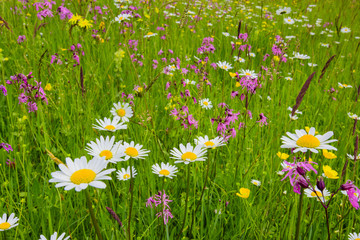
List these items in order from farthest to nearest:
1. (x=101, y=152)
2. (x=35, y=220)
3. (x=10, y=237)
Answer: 1. (x=35, y=220)
2. (x=10, y=237)
3. (x=101, y=152)

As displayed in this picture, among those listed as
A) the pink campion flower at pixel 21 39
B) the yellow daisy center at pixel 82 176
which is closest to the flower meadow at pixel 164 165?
the yellow daisy center at pixel 82 176

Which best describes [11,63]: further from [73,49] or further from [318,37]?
[318,37]

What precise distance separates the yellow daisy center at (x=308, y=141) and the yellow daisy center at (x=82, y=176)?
0.70m

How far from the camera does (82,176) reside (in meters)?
0.76

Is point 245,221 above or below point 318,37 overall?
below

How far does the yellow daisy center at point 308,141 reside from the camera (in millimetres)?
998

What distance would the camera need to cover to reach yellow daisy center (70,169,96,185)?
753 millimetres

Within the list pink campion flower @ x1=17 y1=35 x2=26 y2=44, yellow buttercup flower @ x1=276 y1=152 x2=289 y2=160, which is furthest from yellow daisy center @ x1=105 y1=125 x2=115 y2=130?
pink campion flower @ x1=17 y1=35 x2=26 y2=44

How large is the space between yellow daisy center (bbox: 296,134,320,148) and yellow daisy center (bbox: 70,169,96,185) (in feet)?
2.31

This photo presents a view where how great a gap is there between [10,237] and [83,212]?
300 millimetres

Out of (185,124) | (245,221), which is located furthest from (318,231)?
(185,124)

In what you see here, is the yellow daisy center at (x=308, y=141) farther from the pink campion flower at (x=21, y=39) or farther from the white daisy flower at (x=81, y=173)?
the pink campion flower at (x=21, y=39)

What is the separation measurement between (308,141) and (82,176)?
0.75 metres

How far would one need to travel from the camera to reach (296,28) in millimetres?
5219
